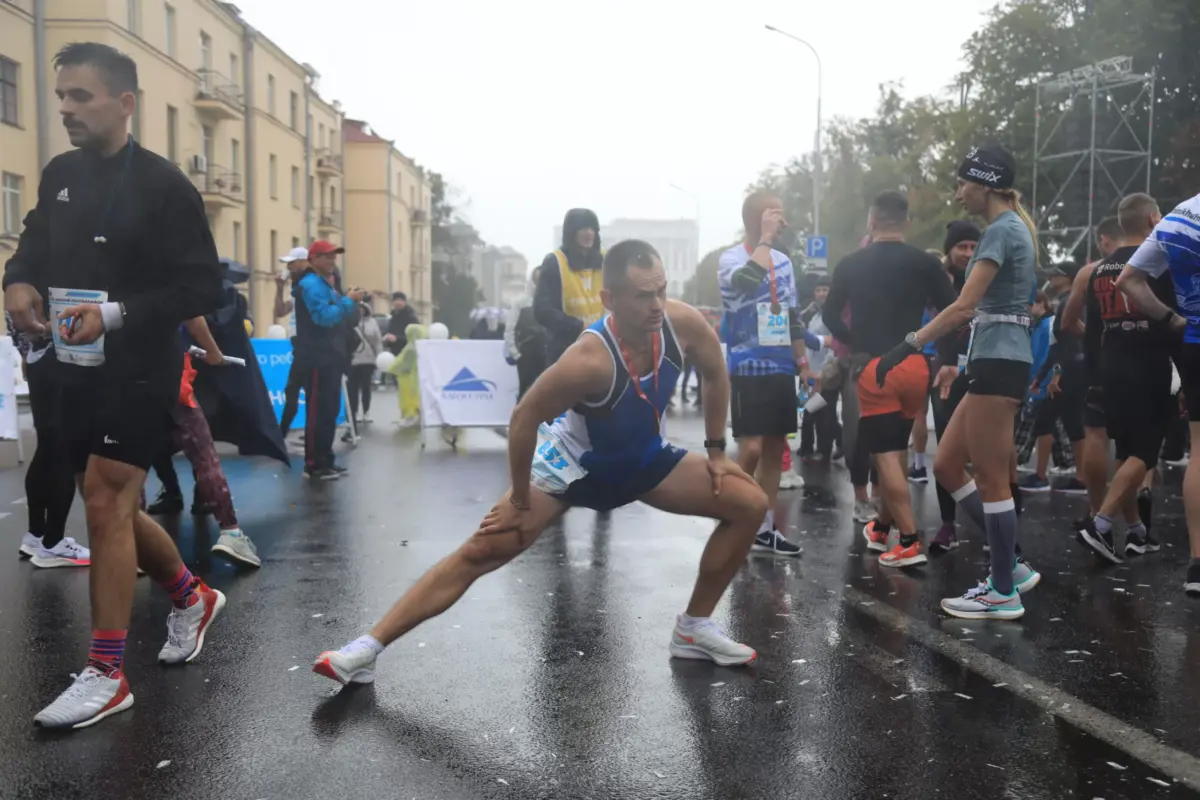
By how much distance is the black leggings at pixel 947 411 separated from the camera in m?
6.61

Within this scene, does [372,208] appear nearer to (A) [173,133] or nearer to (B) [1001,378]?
(A) [173,133]

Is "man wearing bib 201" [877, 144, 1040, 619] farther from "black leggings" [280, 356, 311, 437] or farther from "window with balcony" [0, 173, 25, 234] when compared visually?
"window with balcony" [0, 173, 25, 234]

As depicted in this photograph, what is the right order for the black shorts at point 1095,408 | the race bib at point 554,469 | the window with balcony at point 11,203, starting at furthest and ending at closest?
1. the window with balcony at point 11,203
2. the black shorts at point 1095,408
3. the race bib at point 554,469

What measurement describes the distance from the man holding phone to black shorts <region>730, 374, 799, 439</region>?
4.56 m

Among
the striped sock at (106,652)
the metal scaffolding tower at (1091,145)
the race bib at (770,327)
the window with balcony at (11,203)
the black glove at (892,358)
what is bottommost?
the striped sock at (106,652)

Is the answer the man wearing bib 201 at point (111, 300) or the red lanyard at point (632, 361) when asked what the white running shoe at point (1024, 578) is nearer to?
the red lanyard at point (632, 361)

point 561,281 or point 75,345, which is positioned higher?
point 561,281

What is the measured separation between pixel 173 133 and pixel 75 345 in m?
38.6

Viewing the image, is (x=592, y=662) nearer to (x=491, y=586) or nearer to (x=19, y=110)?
(x=491, y=586)

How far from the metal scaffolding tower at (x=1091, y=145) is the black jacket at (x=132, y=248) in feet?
91.5

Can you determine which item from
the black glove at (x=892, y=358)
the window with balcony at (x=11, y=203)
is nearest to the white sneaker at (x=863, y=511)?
the black glove at (x=892, y=358)

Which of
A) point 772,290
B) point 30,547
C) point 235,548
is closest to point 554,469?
point 235,548

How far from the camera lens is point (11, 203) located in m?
28.9

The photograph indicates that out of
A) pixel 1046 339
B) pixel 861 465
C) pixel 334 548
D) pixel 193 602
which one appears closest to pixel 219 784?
pixel 193 602
